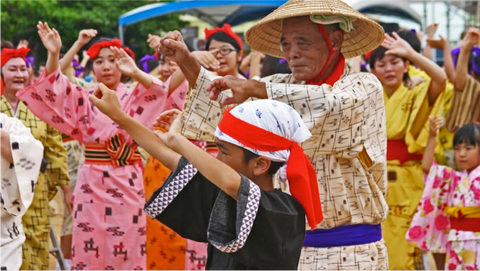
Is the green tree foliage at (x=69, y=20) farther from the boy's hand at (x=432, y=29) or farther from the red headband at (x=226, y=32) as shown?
the red headband at (x=226, y=32)

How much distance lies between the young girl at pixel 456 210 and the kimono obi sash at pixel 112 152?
2452 millimetres

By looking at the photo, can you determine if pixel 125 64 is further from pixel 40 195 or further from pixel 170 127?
pixel 170 127

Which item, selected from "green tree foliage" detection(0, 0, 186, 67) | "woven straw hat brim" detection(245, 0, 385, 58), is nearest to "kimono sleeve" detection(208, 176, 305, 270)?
"woven straw hat brim" detection(245, 0, 385, 58)

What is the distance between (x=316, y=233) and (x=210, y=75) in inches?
35.1

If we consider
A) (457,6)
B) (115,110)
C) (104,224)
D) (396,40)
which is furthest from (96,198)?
(457,6)

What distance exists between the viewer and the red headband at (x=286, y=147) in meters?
2.99

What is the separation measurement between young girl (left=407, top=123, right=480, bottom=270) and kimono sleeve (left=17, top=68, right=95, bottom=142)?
2.84 m

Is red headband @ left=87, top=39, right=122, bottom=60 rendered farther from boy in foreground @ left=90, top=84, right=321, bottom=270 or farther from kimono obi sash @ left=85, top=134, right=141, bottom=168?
boy in foreground @ left=90, top=84, right=321, bottom=270

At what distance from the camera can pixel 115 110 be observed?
3.17m

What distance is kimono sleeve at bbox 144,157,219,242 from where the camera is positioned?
311cm

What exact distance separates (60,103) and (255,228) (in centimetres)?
315

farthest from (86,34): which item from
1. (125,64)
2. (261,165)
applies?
(261,165)

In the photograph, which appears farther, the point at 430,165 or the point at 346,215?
the point at 430,165

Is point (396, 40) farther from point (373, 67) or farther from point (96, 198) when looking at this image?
point (96, 198)
